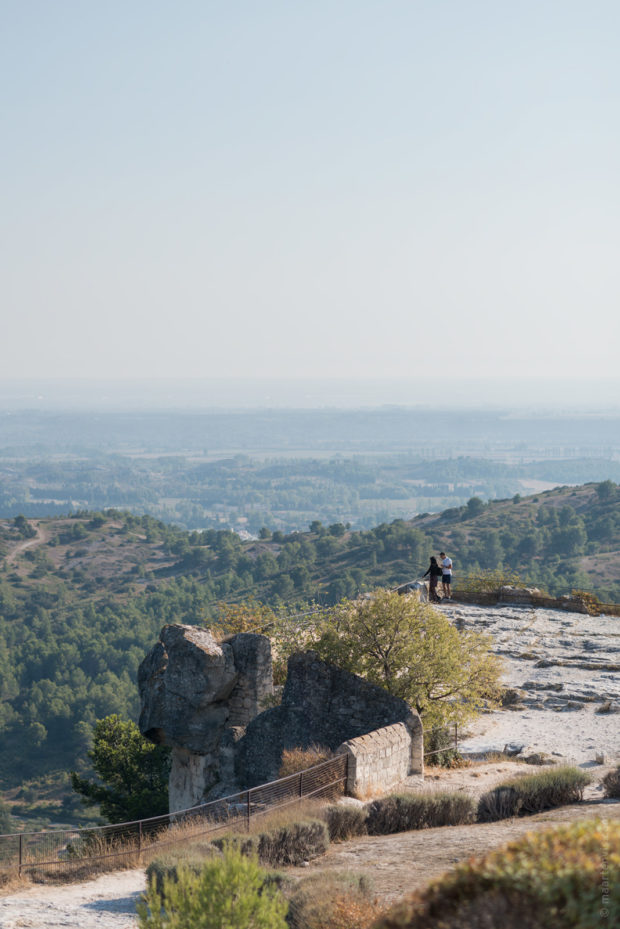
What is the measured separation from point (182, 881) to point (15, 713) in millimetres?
103030

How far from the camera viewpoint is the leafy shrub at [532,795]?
14.0m

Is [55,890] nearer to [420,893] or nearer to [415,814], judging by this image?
[415,814]

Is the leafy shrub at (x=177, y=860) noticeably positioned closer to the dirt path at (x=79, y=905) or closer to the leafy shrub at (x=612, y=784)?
the dirt path at (x=79, y=905)

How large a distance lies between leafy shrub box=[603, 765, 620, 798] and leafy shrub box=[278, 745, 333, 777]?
14.9 feet

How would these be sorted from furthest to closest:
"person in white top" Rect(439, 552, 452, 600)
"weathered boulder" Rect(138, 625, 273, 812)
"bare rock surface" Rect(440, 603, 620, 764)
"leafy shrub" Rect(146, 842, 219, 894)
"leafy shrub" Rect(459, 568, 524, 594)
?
"leafy shrub" Rect(459, 568, 524, 594) < "person in white top" Rect(439, 552, 452, 600) < "weathered boulder" Rect(138, 625, 273, 812) < "bare rock surface" Rect(440, 603, 620, 764) < "leafy shrub" Rect(146, 842, 219, 894)

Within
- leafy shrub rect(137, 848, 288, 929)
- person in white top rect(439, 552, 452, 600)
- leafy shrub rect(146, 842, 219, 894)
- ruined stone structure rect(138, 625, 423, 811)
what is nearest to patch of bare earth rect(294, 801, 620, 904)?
leafy shrub rect(146, 842, 219, 894)

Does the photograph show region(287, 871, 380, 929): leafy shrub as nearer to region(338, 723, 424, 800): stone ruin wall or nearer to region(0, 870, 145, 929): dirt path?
region(0, 870, 145, 929): dirt path

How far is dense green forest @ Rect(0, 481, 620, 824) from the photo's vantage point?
101 m

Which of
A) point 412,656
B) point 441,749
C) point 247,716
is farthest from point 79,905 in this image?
point 247,716

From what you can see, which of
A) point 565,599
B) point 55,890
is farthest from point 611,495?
point 55,890

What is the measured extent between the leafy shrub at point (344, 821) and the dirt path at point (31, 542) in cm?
14739

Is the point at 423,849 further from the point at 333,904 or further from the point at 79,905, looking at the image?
the point at 79,905

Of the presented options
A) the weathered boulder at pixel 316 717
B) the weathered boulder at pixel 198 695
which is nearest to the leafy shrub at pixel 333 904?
the weathered boulder at pixel 316 717

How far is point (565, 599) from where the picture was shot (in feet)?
108
